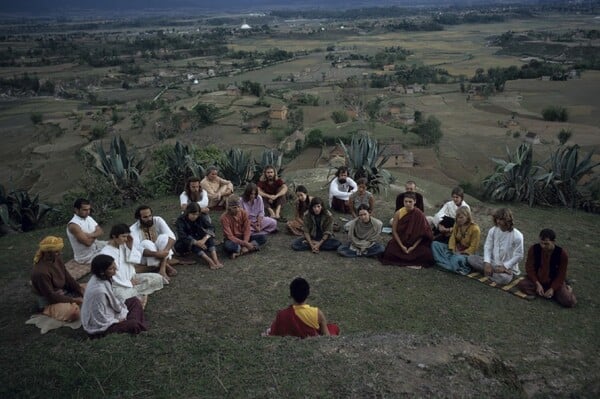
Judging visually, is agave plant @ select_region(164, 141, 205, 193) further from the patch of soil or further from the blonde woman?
the patch of soil

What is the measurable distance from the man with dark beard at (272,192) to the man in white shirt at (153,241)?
2479 millimetres

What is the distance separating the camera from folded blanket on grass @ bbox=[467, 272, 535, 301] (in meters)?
6.05

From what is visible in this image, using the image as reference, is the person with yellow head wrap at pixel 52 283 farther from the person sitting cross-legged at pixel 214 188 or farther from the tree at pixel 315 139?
the tree at pixel 315 139

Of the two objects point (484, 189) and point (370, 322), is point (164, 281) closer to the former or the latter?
point (370, 322)

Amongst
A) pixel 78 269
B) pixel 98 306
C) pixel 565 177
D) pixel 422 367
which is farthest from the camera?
pixel 565 177

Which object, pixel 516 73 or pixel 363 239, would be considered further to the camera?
pixel 516 73

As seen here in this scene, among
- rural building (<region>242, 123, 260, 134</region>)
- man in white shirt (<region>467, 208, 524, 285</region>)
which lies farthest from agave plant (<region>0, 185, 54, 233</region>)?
rural building (<region>242, 123, 260, 134</region>)

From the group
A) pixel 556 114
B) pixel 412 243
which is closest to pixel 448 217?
pixel 412 243

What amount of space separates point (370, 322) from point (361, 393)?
1.80m

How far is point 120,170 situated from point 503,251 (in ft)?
25.0

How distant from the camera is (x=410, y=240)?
23.0 feet

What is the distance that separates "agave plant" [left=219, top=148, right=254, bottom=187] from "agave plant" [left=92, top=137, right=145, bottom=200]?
1.88 metres

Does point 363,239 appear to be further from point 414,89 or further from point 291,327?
point 414,89

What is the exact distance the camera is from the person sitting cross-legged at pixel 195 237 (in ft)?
22.7
